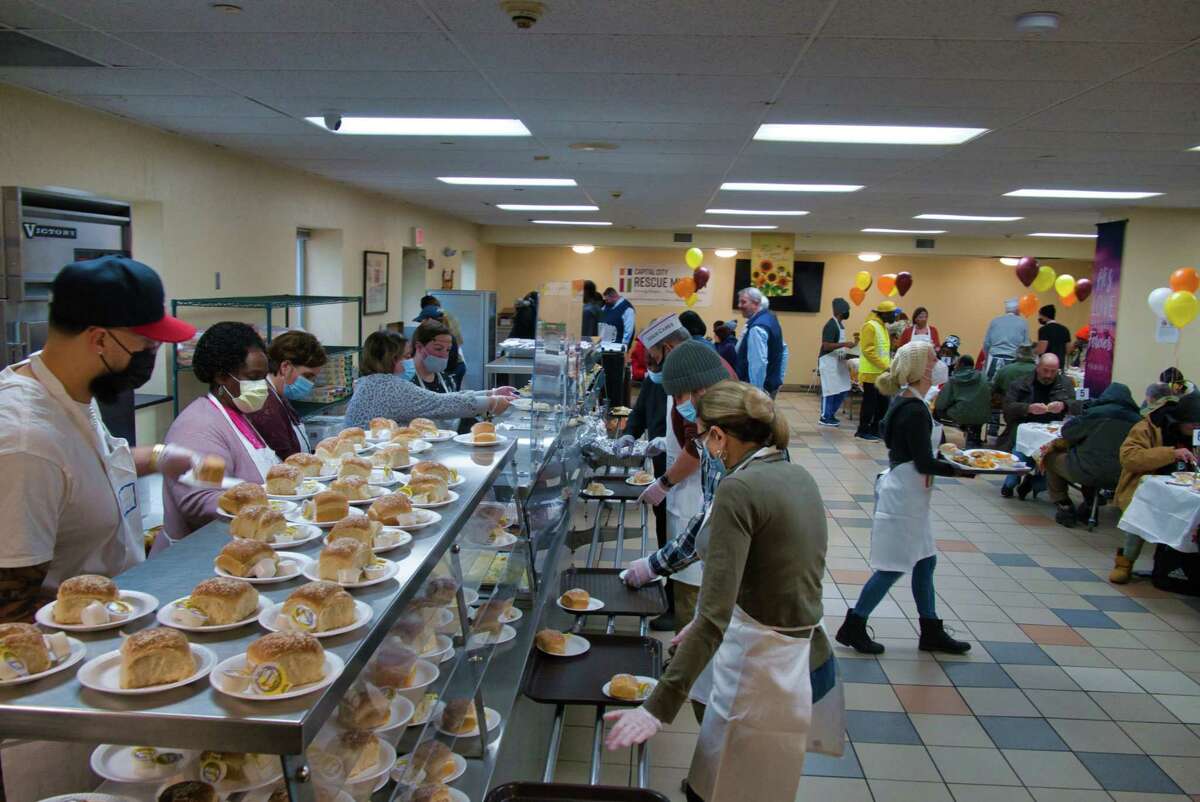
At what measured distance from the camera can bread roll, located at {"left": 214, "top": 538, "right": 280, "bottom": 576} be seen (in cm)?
196

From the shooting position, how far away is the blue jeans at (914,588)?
16.1ft

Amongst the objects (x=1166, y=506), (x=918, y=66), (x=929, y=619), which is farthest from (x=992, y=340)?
(x=918, y=66)

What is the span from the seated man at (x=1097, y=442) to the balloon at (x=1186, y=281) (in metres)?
1.89

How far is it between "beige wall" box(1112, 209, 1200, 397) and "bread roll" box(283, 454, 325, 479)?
9.94m

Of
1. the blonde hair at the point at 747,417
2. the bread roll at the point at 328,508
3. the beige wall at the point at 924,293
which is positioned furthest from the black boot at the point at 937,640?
the beige wall at the point at 924,293

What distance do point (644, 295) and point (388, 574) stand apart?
1735 centimetres

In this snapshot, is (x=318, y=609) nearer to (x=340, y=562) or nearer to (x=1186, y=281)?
(x=340, y=562)

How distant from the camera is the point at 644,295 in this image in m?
19.1

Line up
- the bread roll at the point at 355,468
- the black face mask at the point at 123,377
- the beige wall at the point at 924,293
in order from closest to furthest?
1. the black face mask at the point at 123,377
2. the bread roll at the point at 355,468
3. the beige wall at the point at 924,293

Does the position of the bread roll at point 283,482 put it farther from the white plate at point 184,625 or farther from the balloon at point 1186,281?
the balloon at point 1186,281

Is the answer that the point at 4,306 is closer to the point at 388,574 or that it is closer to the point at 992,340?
the point at 388,574

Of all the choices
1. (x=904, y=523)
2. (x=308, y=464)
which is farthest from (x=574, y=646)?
(x=904, y=523)

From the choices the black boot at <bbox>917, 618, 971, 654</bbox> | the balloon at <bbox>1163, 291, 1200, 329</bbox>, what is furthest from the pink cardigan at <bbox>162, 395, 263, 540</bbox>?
the balloon at <bbox>1163, 291, 1200, 329</bbox>

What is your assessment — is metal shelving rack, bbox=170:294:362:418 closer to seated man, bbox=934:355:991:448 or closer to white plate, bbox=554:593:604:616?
white plate, bbox=554:593:604:616
